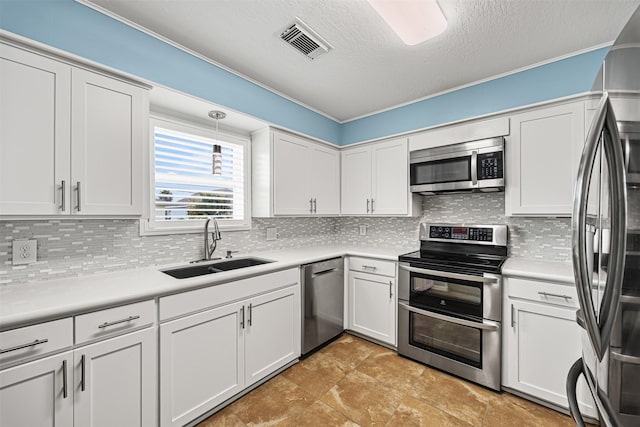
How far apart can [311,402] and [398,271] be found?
1.31 metres

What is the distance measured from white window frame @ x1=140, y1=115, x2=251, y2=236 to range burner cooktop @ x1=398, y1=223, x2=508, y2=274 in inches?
65.8

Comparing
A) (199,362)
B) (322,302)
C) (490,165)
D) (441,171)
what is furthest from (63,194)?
(490,165)

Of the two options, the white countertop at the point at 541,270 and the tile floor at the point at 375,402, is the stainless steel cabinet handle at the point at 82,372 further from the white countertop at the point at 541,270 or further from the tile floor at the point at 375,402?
the white countertop at the point at 541,270

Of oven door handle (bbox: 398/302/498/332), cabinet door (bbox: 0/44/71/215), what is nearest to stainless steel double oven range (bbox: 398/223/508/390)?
oven door handle (bbox: 398/302/498/332)

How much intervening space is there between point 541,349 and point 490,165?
142cm

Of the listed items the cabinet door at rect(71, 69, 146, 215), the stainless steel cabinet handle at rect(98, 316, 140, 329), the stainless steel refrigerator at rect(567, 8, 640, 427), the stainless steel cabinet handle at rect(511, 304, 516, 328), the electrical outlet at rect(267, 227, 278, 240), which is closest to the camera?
Answer: the stainless steel refrigerator at rect(567, 8, 640, 427)

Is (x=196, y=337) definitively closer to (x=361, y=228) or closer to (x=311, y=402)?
(x=311, y=402)

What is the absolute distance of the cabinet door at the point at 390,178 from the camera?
2.84 metres

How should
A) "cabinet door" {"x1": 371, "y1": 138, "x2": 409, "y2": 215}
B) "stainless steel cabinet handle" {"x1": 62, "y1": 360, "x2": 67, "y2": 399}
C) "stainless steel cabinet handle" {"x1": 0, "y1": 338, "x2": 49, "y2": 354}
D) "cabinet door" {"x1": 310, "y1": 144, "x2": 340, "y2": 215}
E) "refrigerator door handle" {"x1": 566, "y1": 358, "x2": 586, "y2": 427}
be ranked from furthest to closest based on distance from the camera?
"cabinet door" {"x1": 310, "y1": 144, "x2": 340, "y2": 215} < "cabinet door" {"x1": 371, "y1": 138, "x2": 409, "y2": 215} < "stainless steel cabinet handle" {"x1": 62, "y1": 360, "x2": 67, "y2": 399} < "stainless steel cabinet handle" {"x1": 0, "y1": 338, "x2": 49, "y2": 354} < "refrigerator door handle" {"x1": 566, "y1": 358, "x2": 586, "y2": 427}

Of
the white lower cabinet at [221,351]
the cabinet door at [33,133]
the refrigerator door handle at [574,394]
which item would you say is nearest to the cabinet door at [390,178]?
the white lower cabinet at [221,351]

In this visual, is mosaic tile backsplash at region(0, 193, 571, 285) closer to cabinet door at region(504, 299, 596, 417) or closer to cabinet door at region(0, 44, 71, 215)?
cabinet door at region(0, 44, 71, 215)

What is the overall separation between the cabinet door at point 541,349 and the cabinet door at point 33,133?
297cm

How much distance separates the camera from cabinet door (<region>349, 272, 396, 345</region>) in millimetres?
2619

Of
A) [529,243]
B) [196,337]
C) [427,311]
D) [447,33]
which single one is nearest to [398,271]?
[427,311]
